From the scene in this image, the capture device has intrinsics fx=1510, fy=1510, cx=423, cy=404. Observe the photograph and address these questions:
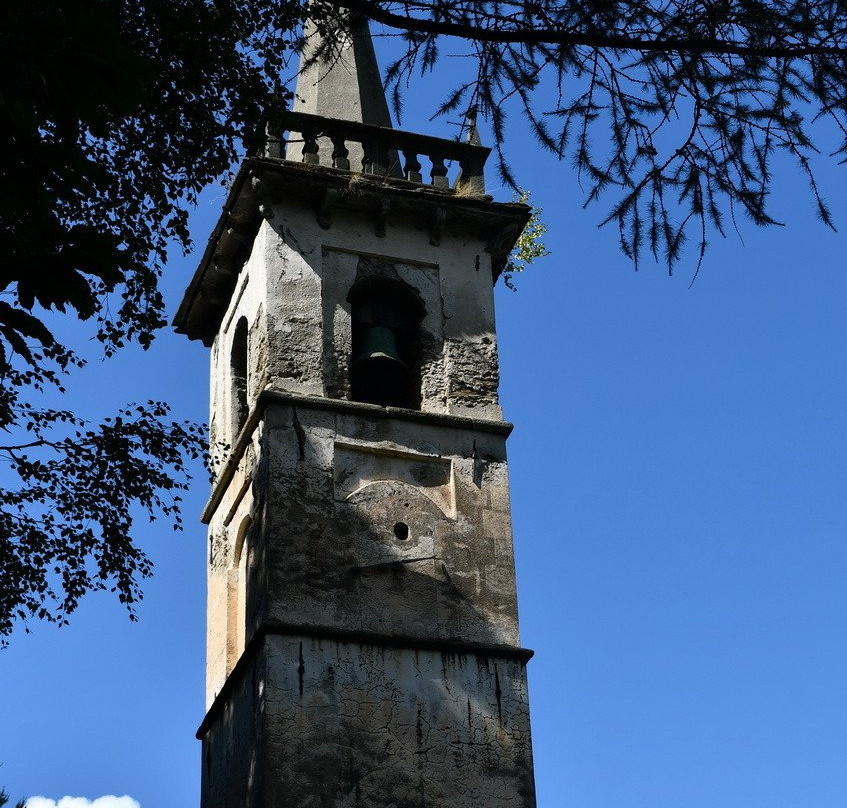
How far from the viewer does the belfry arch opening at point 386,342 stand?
14.9 metres

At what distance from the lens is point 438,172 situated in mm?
15953

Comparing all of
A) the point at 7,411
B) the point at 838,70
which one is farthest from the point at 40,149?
the point at 7,411

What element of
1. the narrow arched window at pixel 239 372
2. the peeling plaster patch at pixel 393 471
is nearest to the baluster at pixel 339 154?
the narrow arched window at pixel 239 372

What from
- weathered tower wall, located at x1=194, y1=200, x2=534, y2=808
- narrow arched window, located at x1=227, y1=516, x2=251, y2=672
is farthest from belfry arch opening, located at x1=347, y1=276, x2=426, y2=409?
narrow arched window, located at x1=227, y1=516, x2=251, y2=672

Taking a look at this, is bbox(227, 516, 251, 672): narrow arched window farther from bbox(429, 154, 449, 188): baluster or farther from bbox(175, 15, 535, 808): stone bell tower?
bbox(429, 154, 449, 188): baluster

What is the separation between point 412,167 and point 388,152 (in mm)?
355

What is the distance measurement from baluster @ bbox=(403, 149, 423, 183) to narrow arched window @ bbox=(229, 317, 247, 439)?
2.28 metres

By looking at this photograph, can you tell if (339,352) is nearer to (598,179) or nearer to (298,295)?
(298,295)

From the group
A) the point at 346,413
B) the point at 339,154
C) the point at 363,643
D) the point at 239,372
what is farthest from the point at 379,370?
the point at 363,643

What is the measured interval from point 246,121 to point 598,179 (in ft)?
12.7

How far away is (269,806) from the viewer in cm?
1172

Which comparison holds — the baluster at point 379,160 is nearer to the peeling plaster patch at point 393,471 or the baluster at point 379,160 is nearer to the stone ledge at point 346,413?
the stone ledge at point 346,413

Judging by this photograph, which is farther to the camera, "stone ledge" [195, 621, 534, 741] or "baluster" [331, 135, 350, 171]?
"baluster" [331, 135, 350, 171]

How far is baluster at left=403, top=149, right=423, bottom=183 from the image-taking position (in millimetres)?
15789
